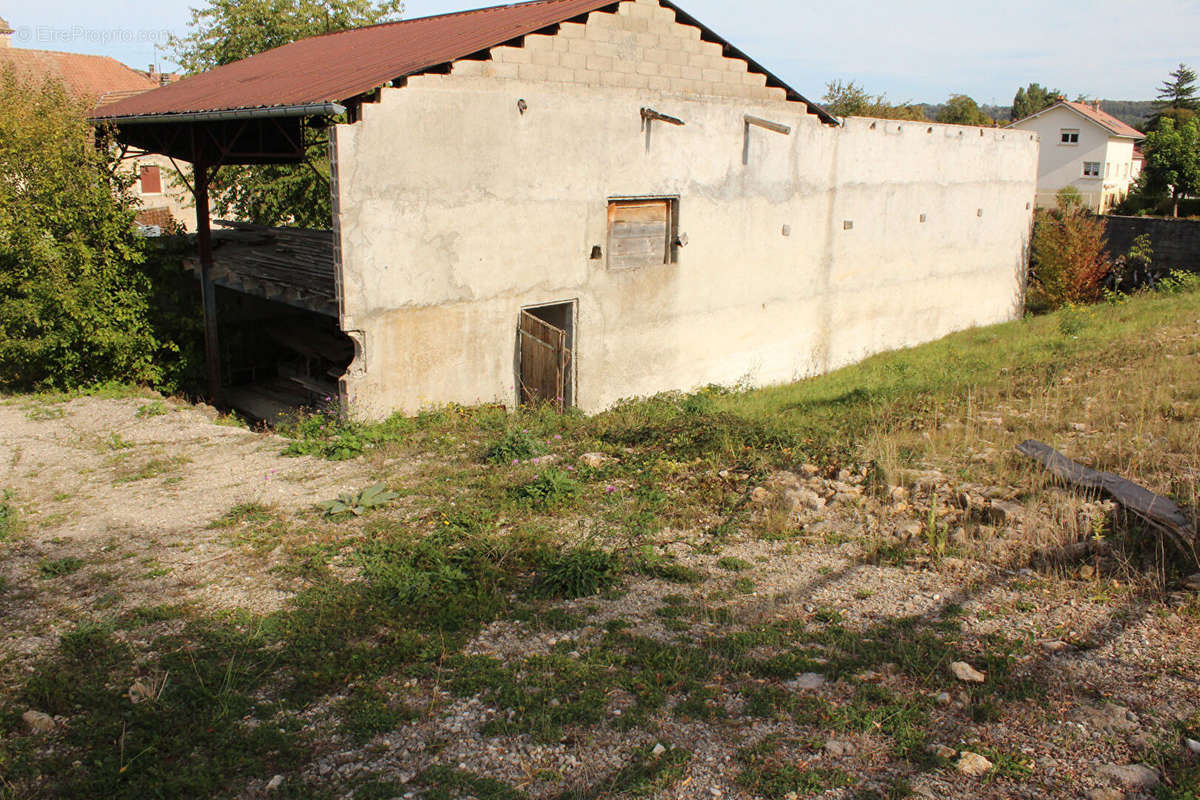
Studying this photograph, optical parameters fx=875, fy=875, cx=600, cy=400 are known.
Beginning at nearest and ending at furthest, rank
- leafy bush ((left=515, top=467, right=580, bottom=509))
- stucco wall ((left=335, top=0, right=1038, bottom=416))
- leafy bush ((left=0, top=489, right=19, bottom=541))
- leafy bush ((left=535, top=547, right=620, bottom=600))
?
leafy bush ((left=535, top=547, right=620, bottom=600)), leafy bush ((left=0, top=489, right=19, bottom=541)), leafy bush ((left=515, top=467, right=580, bottom=509)), stucco wall ((left=335, top=0, right=1038, bottom=416))

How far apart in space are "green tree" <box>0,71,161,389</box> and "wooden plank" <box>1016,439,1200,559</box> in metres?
11.4

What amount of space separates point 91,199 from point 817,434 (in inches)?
385

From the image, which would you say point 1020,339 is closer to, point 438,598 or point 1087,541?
point 1087,541

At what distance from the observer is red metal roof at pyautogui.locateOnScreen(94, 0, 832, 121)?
10.0 meters

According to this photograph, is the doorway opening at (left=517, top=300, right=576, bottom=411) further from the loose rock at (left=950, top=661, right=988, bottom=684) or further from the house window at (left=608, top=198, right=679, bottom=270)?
the loose rock at (left=950, top=661, right=988, bottom=684)

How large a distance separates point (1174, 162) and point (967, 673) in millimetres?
42811

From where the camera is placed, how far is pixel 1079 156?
50500mm

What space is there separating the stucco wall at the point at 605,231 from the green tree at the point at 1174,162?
2596cm

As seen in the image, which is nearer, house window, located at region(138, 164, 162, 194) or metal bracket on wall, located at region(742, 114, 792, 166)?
metal bracket on wall, located at region(742, 114, 792, 166)

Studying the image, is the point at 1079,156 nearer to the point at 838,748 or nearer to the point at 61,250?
the point at 61,250

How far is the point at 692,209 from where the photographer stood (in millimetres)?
13172

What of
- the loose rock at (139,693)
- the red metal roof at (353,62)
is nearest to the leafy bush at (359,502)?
the loose rock at (139,693)

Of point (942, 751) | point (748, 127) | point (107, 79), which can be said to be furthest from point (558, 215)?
point (107, 79)

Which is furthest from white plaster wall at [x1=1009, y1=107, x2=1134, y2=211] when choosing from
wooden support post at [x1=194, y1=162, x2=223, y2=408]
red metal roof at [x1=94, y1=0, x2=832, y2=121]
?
wooden support post at [x1=194, y1=162, x2=223, y2=408]
